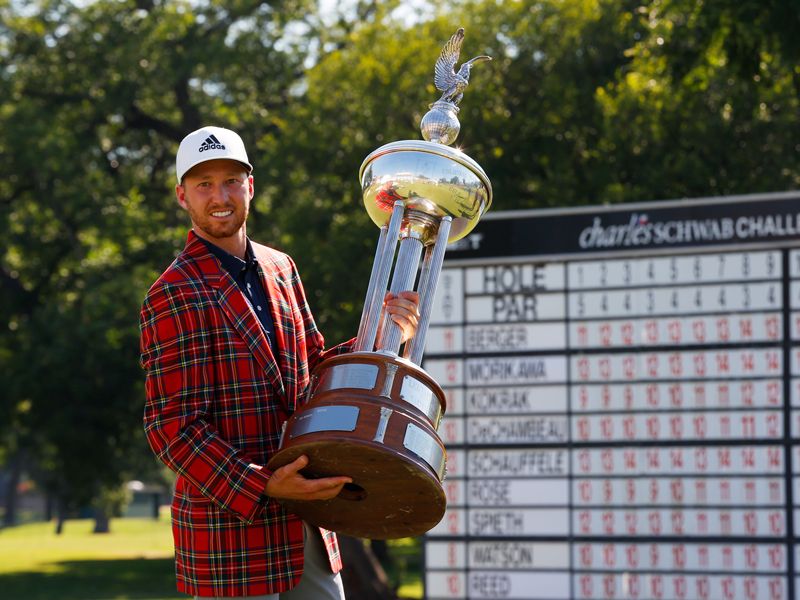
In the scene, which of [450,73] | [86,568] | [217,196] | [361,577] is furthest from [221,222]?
[86,568]

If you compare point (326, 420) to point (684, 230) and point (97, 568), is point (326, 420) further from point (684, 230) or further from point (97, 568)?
point (97, 568)

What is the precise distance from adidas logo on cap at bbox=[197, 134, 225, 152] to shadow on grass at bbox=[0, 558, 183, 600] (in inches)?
488

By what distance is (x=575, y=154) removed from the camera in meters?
14.9

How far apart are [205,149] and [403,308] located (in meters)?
0.69

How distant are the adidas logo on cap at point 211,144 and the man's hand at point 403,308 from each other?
1.99ft

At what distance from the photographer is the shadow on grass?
15797 mm

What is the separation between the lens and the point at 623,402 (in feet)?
30.7

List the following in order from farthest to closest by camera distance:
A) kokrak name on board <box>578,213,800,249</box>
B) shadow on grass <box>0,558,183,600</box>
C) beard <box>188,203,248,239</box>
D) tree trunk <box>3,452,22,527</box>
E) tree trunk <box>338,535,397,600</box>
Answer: tree trunk <box>3,452,22,527</box> < shadow on grass <box>0,558,183,600</box> < tree trunk <box>338,535,397,600</box> < kokrak name on board <box>578,213,800,249</box> < beard <box>188,203,248,239</box>

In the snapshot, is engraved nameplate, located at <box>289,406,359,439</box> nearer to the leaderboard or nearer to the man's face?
the man's face

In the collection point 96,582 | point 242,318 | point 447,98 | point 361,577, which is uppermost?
point 447,98

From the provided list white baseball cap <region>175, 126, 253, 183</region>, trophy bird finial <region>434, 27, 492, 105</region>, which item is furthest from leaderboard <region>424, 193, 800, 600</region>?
white baseball cap <region>175, 126, 253, 183</region>

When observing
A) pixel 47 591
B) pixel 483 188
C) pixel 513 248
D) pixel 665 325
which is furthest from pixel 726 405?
pixel 47 591

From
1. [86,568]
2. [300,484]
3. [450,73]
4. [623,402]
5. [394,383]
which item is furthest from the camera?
[86,568]

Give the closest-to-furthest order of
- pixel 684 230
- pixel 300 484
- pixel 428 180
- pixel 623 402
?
pixel 300 484
pixel 428 180
pixel 684 230
pixel 623 402
